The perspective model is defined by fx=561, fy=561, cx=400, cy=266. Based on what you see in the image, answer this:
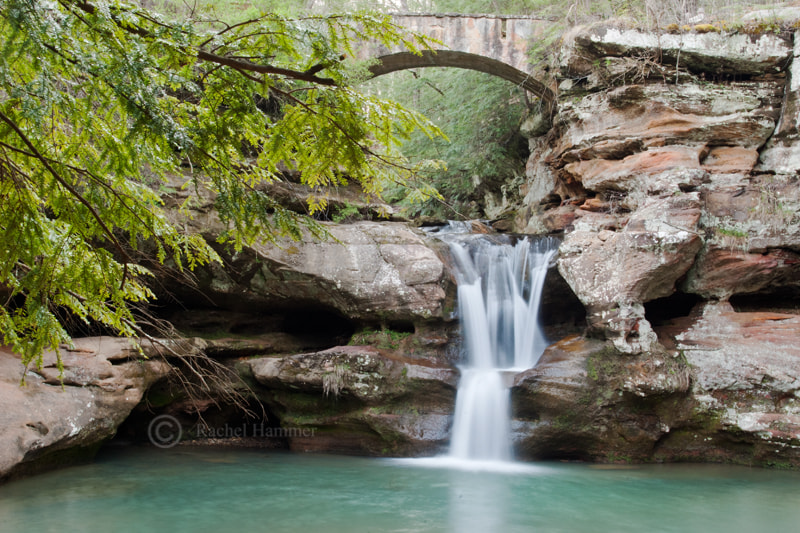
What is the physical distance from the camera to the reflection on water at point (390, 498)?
5738 millimetres

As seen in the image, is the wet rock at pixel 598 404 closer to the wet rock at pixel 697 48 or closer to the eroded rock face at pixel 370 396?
the eroded rock face at pixel 370 396

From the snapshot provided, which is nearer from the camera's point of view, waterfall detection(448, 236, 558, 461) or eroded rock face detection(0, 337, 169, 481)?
eroded rock face detection(0, 337, 169, 481)

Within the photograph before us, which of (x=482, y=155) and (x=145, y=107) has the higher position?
(x=482, y=155)

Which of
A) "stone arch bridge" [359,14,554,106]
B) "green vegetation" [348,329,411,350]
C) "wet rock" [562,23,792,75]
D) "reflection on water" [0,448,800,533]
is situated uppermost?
"stone arch bridge" [359,14,554,106]

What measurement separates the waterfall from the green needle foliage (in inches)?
244

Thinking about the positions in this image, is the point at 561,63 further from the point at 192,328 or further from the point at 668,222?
the point at 192,328

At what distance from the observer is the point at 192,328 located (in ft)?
35.0

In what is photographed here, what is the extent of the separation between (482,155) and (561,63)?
4.27m

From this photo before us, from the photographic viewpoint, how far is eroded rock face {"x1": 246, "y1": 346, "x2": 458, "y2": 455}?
9.30m

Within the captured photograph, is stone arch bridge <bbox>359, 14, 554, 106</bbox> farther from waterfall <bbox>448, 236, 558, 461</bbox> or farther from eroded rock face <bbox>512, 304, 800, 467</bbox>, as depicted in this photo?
eroded rock face <bbox>512, 304, 800, 467</bbox>

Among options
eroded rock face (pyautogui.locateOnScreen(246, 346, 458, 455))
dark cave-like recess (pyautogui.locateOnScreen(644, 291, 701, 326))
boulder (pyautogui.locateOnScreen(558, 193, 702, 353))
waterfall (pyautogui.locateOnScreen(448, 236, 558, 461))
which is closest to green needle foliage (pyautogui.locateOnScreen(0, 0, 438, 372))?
eroded rock face (pyautogui.locateOnScreen(246, 346, 458, 455))

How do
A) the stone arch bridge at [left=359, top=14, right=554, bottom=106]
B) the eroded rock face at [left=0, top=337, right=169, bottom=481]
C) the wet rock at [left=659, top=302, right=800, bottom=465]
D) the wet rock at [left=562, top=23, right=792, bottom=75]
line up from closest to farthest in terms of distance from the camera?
the eroded rock face at [left=0, top=337, right=169, bottom=481] < the wet rock at [left=659, top=302, right=800, bottom=465] < the wet rock at [left=562, top=23, right=792, bottom=75] < the stone arch bridge at [left=359, top=14, right=554, bottom=106]

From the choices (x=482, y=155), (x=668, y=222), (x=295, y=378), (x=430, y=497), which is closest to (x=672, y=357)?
(x=668, y=222)

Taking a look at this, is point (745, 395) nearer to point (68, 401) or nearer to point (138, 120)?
point (138, 120)
